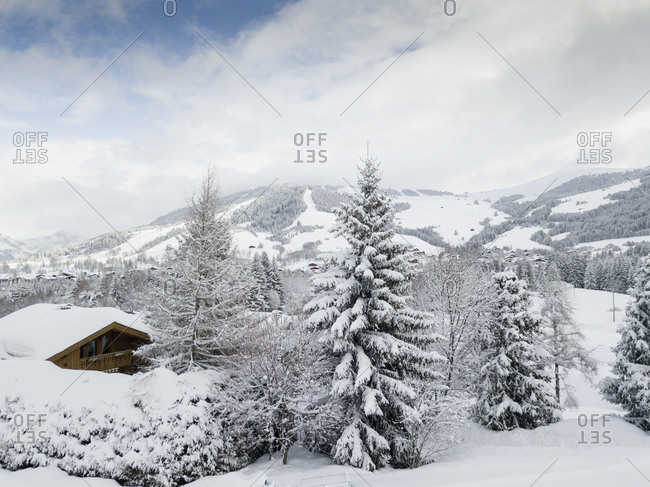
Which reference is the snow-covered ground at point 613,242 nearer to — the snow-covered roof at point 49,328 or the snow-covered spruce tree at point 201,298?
the snow-covered spruce tree at point 201,298

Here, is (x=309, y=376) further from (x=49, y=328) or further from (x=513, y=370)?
(x=49, y=328)

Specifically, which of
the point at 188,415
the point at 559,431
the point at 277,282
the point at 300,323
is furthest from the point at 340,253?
the point at 277,282

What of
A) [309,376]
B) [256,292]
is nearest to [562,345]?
[309,376]

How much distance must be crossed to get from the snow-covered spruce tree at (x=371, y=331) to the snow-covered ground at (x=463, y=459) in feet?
3.73

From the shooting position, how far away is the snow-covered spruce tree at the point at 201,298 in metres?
14.5

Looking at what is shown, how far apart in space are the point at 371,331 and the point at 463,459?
19.4ft

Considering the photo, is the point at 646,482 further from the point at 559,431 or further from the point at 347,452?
the point at 559,431

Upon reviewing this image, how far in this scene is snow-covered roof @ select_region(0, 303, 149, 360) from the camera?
55.5ft

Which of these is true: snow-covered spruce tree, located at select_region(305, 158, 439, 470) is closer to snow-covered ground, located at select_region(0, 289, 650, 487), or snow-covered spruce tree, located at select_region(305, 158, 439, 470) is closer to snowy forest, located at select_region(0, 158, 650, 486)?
snowy forest, located at select_region(0, 158, 650, 486)

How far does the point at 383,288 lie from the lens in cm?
1288

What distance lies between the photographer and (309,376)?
1235 centimetres

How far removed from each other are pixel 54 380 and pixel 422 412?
14.0 meters

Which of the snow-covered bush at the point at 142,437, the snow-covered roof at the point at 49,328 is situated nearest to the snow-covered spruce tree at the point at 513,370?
the snow-covered bush at the point at 142,437

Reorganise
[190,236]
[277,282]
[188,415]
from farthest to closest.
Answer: [277,282] → [190,236] → [188,415]
